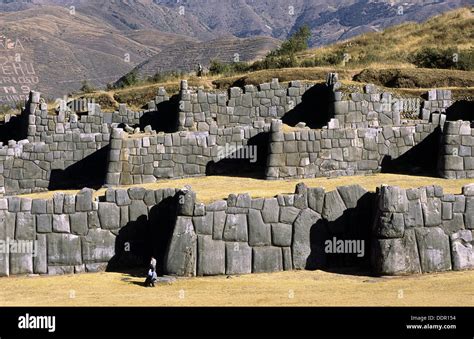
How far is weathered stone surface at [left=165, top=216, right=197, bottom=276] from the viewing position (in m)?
19.4

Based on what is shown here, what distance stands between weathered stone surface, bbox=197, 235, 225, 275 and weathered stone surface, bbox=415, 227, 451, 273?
4.07 meters

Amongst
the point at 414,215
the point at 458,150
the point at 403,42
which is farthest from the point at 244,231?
the point at 403,42

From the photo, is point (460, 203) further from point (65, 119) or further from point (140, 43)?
point (140, 43)

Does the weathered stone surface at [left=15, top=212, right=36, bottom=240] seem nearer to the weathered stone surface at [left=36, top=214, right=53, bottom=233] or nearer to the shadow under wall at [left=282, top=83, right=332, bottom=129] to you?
the weathered stone surface at [left=36, top=214, right=53, bottom=233]

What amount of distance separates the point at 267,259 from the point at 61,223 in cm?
468

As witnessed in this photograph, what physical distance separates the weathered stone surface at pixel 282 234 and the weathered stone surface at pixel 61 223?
4585 millimetres

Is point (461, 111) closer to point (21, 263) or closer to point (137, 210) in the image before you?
point (137, 210)

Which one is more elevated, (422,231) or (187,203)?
(187,203)

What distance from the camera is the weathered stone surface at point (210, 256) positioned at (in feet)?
63.8

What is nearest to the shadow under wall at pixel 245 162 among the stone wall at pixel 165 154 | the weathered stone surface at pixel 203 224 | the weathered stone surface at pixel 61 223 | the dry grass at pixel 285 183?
the stone wall at pixel 165 154

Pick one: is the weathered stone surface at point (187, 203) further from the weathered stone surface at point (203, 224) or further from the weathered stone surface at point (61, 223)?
the weathered stone surface at point (61, 223)

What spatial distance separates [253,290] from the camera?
1794cm

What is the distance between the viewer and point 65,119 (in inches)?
1502
